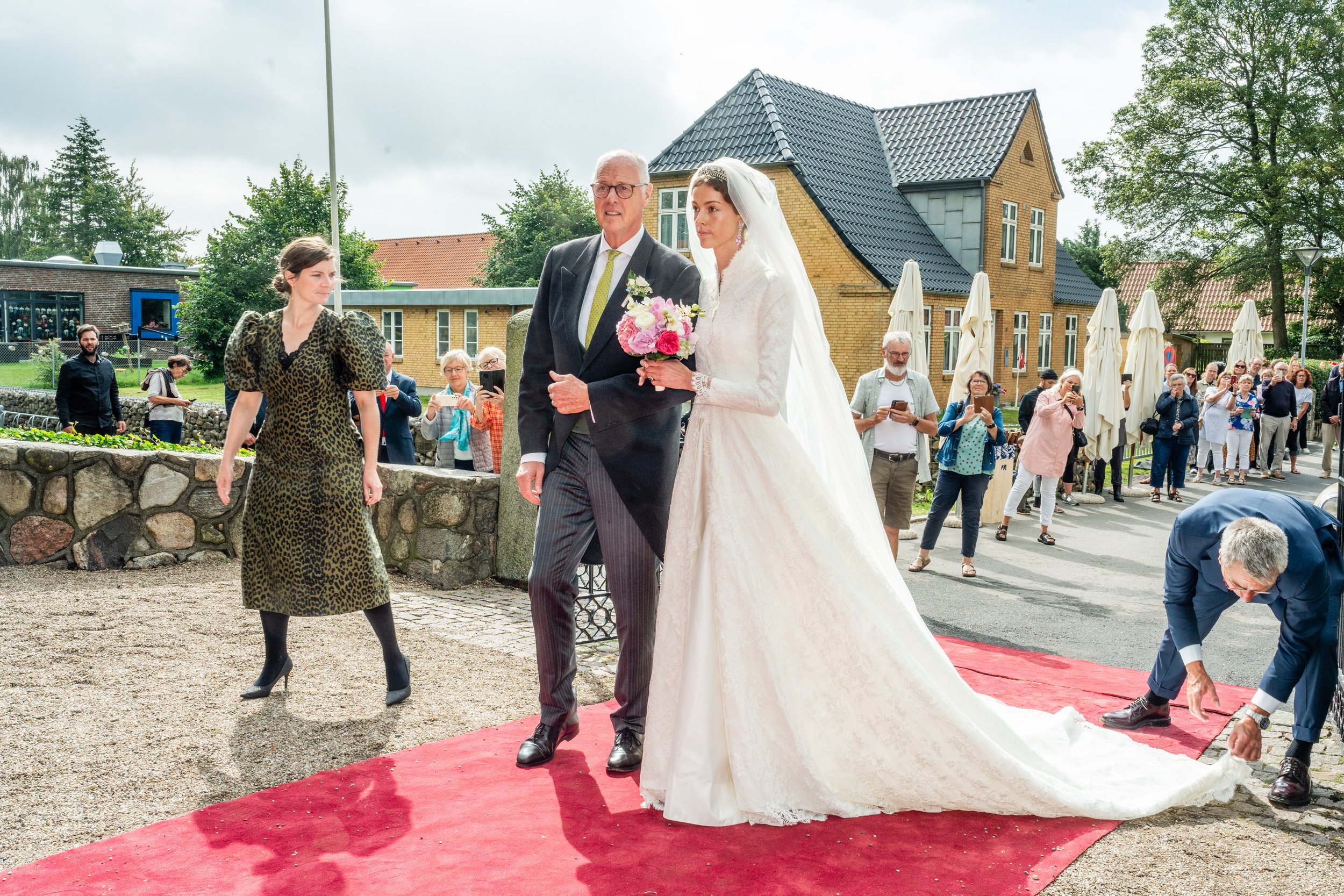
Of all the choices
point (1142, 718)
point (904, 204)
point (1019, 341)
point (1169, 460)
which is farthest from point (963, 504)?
point (1019, 341)

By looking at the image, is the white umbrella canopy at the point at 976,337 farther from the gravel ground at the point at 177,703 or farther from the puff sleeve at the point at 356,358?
the puff sleeve at the point at 356,358

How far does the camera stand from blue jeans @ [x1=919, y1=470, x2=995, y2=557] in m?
9.17

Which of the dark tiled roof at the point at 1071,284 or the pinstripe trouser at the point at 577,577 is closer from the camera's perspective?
the pinstripe trouser at the point at 577,577

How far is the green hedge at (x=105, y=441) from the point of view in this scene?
317 inches

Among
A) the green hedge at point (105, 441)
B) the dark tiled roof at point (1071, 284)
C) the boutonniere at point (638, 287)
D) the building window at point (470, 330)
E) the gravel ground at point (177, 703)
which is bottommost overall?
the gravel ground at point (177, 703)

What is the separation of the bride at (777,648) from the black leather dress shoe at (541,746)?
0.61 meters

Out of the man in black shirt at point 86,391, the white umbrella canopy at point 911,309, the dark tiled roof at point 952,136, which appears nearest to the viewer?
the man in black shirt at point 86,391

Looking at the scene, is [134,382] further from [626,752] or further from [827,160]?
[626,752]

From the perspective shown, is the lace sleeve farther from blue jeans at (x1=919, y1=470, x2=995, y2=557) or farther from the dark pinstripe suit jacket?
blue jeans at (x1=919, y1=470, x2=995, y2=557)

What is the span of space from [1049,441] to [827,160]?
17446 millimetres

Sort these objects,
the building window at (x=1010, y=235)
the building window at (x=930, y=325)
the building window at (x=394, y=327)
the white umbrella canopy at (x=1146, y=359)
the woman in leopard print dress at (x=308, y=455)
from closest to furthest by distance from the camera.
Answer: the woman in leopard print dress at (x=308, y=455) → the white umbrella canopy at (x=1146, y=359) → the building window at (x=930, y=325) → the building window at (x=1010, y=235) → the building window at (x=394, y=327)

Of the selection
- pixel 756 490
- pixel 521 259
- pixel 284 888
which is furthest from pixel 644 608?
pixel 521 259

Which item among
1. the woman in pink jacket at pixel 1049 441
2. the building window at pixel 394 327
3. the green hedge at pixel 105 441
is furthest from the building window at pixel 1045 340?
the green hedge at pixel 105 441

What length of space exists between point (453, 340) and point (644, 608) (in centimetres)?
2738
